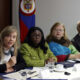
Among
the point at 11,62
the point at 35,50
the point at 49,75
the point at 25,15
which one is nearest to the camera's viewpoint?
the point at 49,75

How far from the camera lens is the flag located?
166 inches

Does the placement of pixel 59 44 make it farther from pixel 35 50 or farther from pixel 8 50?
pixel 8 50

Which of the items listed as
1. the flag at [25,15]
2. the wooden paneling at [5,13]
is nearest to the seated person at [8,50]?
the flag at [25,15]

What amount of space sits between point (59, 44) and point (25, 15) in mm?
1523

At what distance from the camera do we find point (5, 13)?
183 inches

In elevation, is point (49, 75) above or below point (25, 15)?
below

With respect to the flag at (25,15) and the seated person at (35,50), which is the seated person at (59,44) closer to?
the seated person at (35,50)

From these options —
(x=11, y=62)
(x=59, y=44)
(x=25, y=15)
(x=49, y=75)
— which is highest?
(x=25, y=15)

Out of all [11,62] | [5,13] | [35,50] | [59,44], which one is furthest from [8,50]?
[5,13]

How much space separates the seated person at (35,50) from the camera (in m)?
2.48

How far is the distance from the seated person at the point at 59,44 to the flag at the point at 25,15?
4.34 feet

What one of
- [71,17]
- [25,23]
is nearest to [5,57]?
[25,23]

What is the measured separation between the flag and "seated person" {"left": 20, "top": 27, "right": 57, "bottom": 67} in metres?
1.59

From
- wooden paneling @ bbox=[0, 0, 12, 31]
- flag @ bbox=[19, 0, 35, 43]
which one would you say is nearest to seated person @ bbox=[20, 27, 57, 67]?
flag @ bbox=[19, 0, 35, 43]
